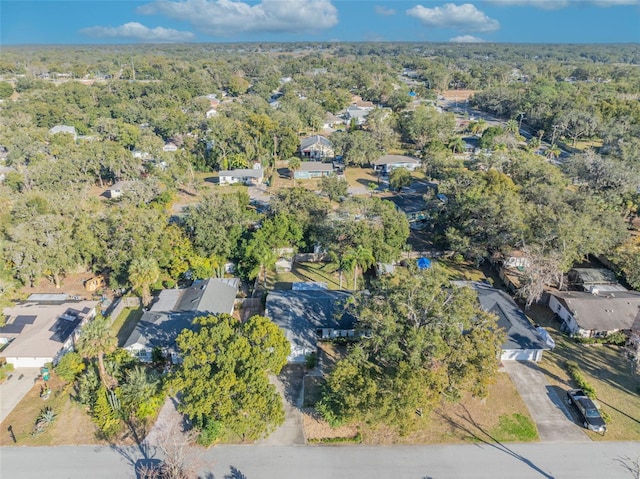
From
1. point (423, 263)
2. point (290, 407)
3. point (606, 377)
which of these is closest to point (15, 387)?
point (290, 407)

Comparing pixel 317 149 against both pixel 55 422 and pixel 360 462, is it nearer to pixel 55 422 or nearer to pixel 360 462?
pixel 55 422

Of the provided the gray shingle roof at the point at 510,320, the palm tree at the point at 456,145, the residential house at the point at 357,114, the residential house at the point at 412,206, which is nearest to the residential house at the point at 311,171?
the residential house at the point at 412,206

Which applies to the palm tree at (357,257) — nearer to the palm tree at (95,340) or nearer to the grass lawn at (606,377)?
the grass lawn at (606,377)

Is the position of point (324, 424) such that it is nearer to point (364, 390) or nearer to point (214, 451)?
point (364, 390)

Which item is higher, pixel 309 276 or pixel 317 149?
pixel 317 149

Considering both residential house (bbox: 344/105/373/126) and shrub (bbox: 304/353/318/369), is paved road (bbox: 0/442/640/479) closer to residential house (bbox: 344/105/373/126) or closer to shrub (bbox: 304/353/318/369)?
shrub (bbox: 304/353/318/369)

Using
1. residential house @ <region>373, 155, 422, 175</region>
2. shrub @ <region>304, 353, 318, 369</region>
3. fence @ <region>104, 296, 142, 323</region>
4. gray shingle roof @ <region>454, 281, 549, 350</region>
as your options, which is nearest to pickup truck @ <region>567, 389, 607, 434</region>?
gray shingle roof @ <region>454, 281, 549, 350</region>

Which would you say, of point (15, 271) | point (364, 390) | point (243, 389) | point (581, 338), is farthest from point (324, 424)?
point (15, 271)
